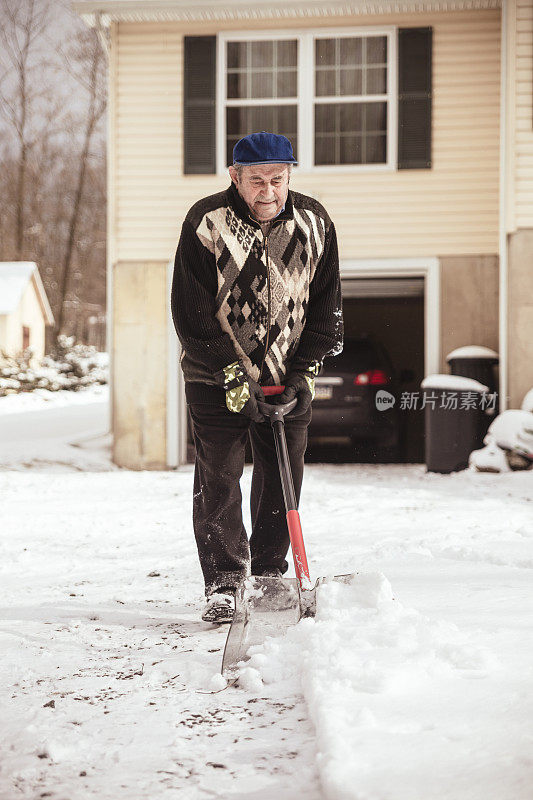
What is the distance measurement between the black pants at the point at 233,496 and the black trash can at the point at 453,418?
637cm

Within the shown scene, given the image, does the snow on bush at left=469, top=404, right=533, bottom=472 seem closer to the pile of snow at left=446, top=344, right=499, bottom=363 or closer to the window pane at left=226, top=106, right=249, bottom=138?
the pile of snow at left=446, top=344, right=499, bottom=363

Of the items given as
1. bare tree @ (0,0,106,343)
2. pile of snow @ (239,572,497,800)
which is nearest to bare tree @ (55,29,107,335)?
bare tree @ (0,0,106,343)

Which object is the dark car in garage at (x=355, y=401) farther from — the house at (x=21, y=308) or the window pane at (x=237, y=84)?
the house at (x=21, y=308)

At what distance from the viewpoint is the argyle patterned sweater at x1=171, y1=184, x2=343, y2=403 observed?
353 cm

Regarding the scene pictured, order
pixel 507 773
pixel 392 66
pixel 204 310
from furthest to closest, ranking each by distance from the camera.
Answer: pixel 392 66, pixel 204 310, pixel 507 773

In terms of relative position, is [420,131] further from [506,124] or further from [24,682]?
[24,682]

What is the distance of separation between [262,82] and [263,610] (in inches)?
362

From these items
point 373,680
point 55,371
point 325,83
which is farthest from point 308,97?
point 55,371

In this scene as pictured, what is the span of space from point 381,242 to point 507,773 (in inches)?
369


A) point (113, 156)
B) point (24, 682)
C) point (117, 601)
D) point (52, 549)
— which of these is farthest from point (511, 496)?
point (113, 156)

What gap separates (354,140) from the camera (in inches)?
436

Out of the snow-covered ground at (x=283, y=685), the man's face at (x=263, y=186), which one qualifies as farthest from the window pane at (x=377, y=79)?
the man's face at (x=263, y=186)

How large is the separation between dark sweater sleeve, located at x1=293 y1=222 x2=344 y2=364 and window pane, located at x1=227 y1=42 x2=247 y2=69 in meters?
8.14

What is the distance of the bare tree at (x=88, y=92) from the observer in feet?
89.4
